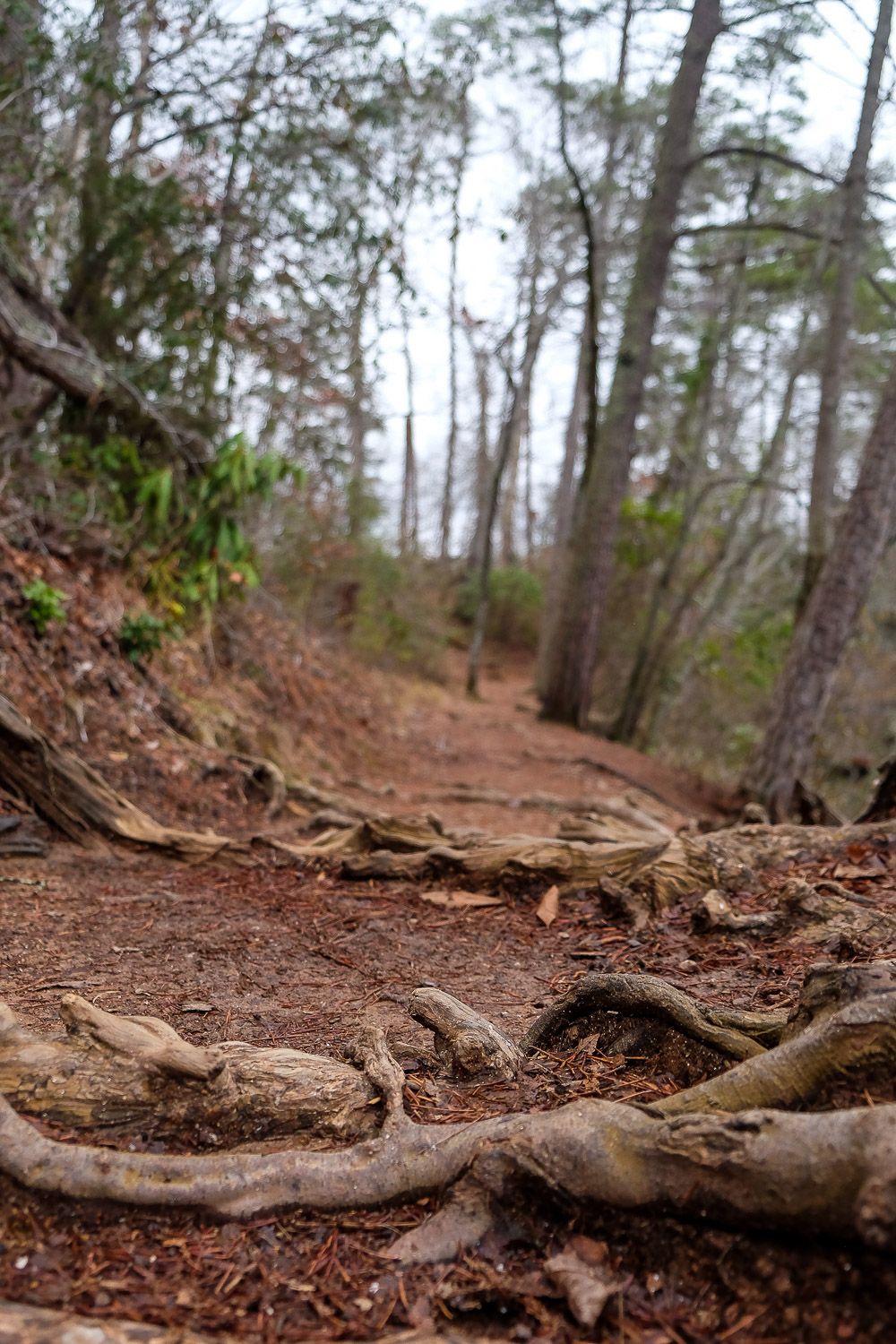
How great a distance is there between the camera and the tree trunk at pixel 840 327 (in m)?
9.32

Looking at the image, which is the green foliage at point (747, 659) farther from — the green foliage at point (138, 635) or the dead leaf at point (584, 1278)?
the dead leaf at point (584, 1278)

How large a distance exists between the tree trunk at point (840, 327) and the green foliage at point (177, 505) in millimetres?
6051

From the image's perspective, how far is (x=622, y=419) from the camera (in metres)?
12.7

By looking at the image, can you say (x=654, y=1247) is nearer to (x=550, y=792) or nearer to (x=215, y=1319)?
(x=215, y=1319)

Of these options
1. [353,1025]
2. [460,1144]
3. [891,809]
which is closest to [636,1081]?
[460,1144]

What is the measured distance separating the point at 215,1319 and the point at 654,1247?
2.46ft

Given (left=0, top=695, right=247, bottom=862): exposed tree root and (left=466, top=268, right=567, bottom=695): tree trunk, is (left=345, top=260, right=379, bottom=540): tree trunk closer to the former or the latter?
(left=466, top=268, right=567, bottom=695): tree trunk

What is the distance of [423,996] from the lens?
2391 mm

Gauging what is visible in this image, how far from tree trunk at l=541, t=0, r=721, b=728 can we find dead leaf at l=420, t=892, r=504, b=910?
9111 millimetres

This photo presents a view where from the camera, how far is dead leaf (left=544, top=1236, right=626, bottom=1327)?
1.41 metres

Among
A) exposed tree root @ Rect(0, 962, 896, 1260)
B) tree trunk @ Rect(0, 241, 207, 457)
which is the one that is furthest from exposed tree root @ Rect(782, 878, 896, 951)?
tree trunk @ Rect(0, 241, 207, 457)

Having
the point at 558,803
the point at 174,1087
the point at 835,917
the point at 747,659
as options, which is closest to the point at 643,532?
the point at 747,659

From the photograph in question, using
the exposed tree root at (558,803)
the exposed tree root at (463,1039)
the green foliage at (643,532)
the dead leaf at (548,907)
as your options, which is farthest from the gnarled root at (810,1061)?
the green foliage at (643,532)

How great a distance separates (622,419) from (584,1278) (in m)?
12.4
